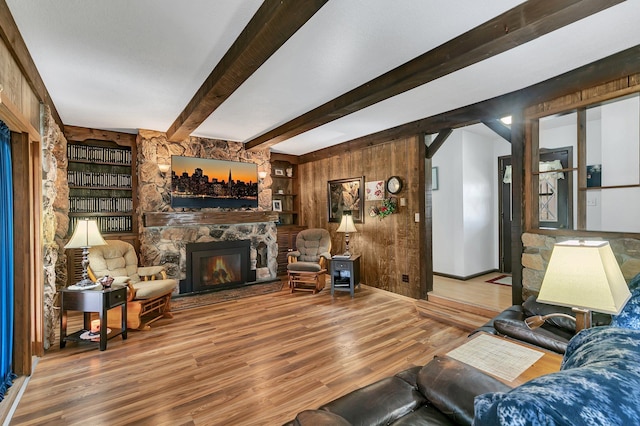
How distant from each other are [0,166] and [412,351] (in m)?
3.72

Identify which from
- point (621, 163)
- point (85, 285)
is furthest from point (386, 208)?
point (85, 285)

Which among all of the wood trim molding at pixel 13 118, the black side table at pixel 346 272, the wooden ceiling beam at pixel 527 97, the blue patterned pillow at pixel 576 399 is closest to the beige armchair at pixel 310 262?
the black side table at pixel 346 272

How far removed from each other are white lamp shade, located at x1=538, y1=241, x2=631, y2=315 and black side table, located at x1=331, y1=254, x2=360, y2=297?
3.43 meters

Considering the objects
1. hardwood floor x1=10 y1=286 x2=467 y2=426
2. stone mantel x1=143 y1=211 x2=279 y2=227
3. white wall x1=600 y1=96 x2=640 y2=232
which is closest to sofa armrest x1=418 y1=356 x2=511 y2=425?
hardwood floor x1=10 y1=286 x2=467 y2=426

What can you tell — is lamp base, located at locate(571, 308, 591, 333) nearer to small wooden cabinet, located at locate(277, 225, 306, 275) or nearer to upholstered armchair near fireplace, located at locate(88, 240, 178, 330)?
upholstered armchair near fireplace, located at locate(88, 240, 178, 330)

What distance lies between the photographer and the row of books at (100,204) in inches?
181

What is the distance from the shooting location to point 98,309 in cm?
296

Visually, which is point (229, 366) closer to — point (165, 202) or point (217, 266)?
point (217, 266)

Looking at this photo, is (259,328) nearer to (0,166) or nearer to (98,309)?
(98,309)

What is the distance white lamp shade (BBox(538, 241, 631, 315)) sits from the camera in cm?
128

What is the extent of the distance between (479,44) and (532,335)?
86.1 inches

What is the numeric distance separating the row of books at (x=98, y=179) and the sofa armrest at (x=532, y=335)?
552cm

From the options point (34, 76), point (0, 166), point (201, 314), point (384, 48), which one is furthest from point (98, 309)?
point (384, 48)

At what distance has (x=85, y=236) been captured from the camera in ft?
10.0
